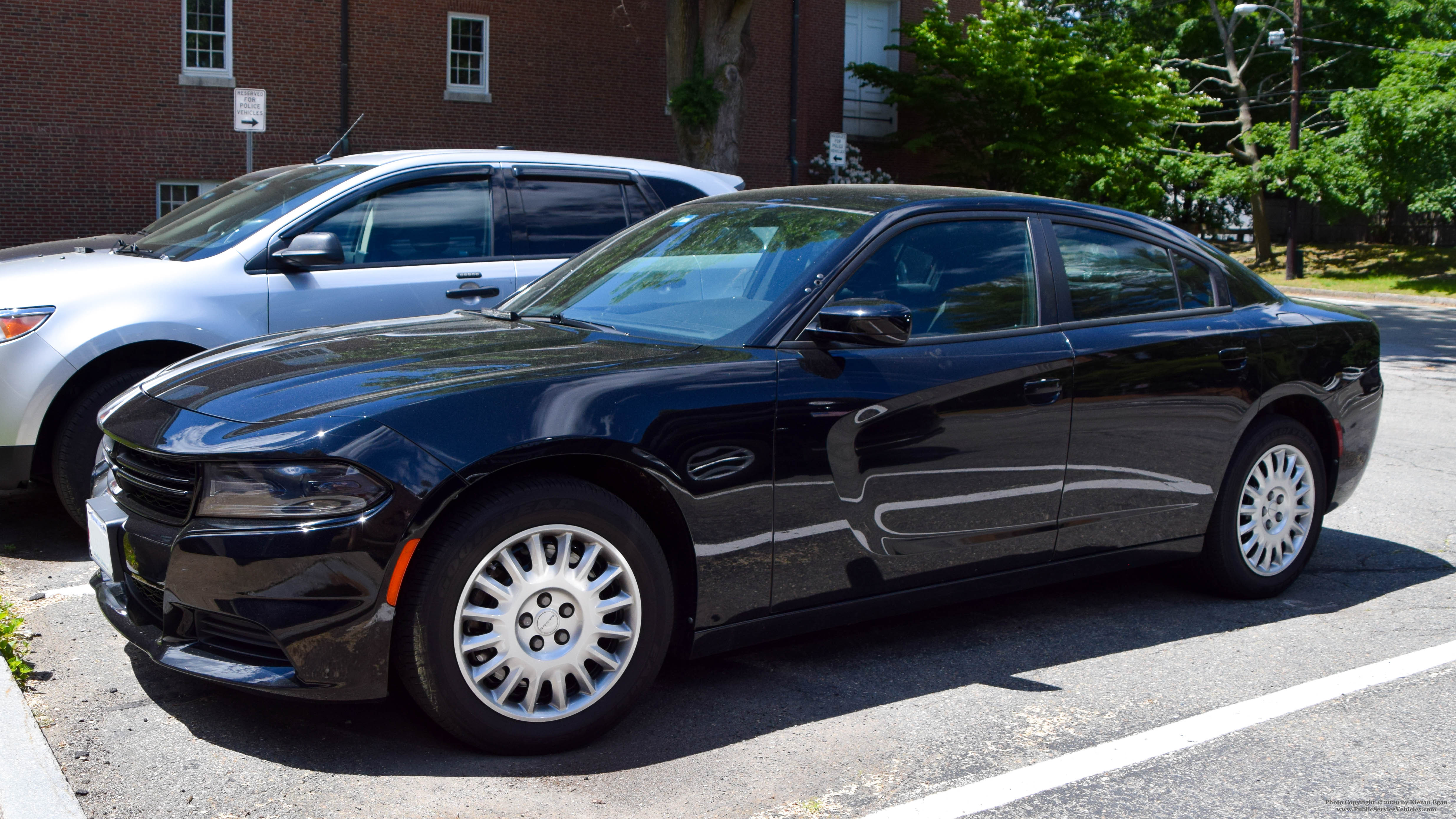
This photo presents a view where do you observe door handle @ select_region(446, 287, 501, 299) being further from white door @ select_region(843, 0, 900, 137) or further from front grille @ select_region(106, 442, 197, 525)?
white door @ select_region(843, 0, 900, 137)

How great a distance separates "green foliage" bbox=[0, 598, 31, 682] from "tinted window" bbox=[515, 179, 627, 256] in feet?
10.3

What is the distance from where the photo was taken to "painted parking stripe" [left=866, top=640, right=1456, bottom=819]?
321 centimetres

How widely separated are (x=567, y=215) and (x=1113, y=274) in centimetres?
325

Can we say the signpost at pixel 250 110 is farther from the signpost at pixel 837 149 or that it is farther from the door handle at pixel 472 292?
the signpost at pixel 837 149

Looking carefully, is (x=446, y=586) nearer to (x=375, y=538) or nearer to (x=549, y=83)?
(x=375, y=538)

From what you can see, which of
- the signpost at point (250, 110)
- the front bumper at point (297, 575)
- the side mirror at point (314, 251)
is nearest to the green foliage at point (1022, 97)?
the signpost at point (250, 110)

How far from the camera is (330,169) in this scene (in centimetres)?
658

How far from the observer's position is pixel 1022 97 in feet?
81.1

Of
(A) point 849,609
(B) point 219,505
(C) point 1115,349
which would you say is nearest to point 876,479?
(A) point 849,609

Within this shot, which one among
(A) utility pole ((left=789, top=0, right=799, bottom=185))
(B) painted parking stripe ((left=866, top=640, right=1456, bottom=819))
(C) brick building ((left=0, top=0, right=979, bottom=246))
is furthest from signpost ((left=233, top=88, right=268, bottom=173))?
(A) utility pole ((left=789, top=0, right=799, bottom=185))

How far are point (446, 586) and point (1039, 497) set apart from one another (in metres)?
2.10

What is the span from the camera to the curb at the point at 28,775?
291cm

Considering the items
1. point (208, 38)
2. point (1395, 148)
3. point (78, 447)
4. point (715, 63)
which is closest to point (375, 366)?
point (78, 447)

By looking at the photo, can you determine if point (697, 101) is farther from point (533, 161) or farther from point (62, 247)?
point (62, 247)
